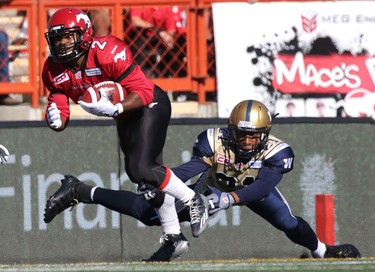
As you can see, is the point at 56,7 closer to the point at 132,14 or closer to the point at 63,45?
the point at 132,14

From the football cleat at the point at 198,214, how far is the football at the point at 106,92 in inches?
34.6

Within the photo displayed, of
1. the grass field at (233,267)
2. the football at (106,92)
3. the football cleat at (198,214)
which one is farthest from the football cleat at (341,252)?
the football at (106,92)

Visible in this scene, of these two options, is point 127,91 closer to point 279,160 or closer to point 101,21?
point 279,160

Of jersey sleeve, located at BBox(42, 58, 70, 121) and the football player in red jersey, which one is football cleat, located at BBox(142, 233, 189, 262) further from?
jersey sleeve, located at BBox(42, 58, 70, 121)

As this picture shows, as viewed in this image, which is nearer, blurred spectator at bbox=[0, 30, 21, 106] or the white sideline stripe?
the white sideline stripe

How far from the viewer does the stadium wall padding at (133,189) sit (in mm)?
10531

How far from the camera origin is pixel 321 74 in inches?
455

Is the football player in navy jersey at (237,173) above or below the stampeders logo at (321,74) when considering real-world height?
below

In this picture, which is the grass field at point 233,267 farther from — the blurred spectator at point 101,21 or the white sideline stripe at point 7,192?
the blurred spectator at point 101,21

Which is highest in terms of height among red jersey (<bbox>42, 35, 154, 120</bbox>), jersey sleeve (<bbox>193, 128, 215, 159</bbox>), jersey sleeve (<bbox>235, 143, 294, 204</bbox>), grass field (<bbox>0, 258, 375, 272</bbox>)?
red jersey (<bbox>42, 35, 154, 120</bbox>)

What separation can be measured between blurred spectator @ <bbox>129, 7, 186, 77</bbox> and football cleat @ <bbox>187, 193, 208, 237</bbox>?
2833mm

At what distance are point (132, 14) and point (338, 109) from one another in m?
2.06

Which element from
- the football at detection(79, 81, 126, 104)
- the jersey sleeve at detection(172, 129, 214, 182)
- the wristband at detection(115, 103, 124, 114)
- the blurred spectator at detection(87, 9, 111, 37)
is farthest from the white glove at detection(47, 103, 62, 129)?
the blurred spectator at detection(87, 9, 111, 37)

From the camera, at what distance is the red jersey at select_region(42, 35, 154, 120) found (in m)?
8.72
